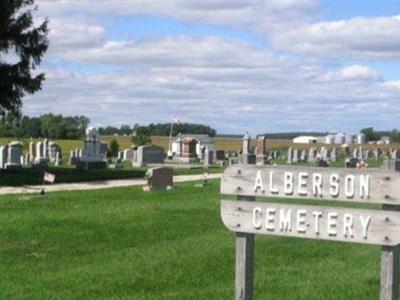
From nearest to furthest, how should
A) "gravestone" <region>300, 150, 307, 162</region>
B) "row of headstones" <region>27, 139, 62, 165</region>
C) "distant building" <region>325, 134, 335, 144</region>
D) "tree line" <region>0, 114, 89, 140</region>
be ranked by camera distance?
"row of headstones" <region>27, 139, 62, 165</region> < "gravestone" <region>300, 150, 307, 162</region> < "tree line" <region>0, 114, 89, 140</region> < "distant building" <region>325, 134, 335, 144</region>

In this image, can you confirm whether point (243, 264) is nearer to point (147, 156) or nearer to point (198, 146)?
point (147, 156)

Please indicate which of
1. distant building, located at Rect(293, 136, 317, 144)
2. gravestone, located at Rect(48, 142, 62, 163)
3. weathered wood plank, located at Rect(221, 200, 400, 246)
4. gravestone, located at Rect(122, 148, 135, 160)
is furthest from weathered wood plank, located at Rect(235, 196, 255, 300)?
distant building, located at Rect(293, 136, 317, 144)

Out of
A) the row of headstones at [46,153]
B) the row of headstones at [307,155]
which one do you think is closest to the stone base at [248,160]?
the row of headstones at [46,153]

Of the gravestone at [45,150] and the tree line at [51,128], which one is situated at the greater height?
the tree line at [51,128]

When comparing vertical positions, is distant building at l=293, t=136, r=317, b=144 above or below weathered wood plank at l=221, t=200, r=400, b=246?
above

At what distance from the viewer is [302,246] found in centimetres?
1509

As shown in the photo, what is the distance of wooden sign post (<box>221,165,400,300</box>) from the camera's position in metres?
7.64

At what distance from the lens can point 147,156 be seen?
50.6m

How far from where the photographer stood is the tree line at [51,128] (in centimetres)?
8775

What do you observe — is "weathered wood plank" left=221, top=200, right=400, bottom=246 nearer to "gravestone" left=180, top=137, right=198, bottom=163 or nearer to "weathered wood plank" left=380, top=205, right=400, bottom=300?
"weathered wood plank" left=380, top=205, right=400, bottom=300

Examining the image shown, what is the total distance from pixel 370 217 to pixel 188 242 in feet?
25.3

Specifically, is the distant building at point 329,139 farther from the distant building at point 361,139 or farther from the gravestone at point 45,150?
the gravestone at point 45,150

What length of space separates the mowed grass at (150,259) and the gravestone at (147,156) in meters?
29.3

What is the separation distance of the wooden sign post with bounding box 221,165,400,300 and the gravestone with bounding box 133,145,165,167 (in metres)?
40.5
